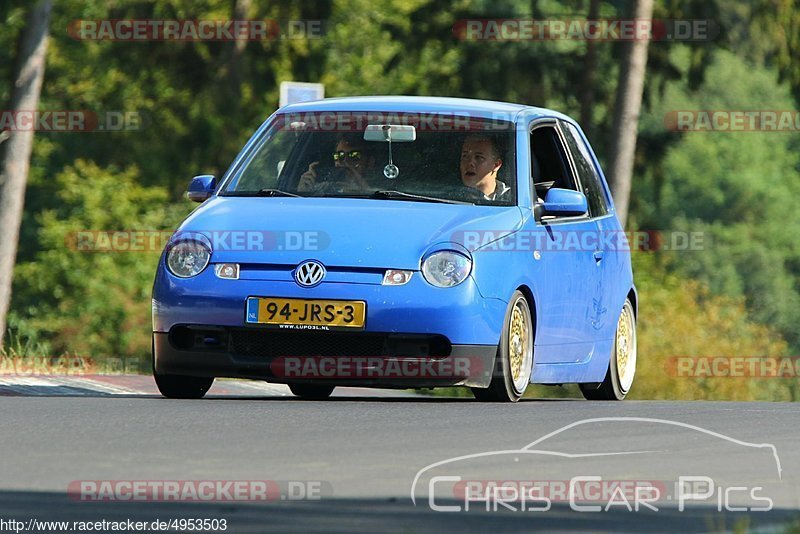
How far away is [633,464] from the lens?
28.2 ft

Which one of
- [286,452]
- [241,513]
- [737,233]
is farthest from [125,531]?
[737,233]

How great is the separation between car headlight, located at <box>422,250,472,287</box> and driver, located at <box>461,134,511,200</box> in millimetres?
1022

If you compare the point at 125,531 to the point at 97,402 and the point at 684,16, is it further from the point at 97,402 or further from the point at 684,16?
the point at 684,16

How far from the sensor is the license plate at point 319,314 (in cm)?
1136

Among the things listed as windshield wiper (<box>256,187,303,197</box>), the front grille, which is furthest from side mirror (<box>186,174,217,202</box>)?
the front grille

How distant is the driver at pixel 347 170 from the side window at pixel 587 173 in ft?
6.32

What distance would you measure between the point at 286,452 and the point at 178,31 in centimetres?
3505

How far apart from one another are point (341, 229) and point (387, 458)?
10.3 ft

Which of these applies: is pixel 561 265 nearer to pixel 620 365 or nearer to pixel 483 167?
pixel 483 167

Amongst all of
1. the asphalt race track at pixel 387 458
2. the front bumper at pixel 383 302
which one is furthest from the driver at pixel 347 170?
the asphalt race track at pixel 387 458

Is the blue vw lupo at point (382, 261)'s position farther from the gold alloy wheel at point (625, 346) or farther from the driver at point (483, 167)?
the gold alloy wheel at point (625, 346)

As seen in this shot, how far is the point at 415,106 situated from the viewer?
512 inches

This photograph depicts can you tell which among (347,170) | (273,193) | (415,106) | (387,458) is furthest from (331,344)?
(387,458)

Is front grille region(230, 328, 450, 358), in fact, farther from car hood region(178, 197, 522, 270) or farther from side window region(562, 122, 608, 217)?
side window region(562, 122, 608, 217)
